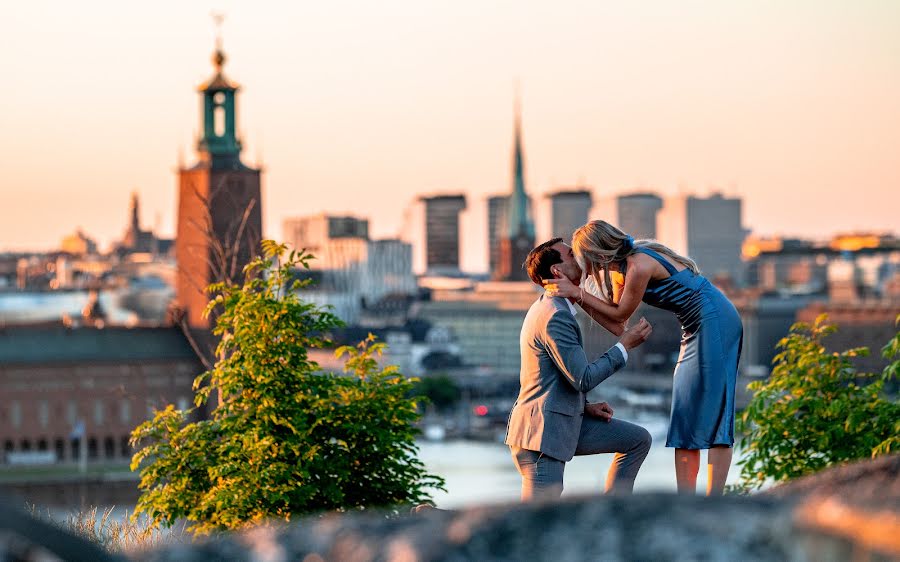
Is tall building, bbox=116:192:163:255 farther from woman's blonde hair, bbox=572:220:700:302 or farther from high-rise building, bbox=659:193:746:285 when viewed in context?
woman's blonde hair, bbox=572:220:700:302

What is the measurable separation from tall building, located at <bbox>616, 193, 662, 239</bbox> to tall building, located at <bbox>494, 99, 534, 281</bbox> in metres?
29.7

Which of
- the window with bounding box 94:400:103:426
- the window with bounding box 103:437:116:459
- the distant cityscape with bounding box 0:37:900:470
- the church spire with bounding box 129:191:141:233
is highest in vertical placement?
the church spire with bounding box 129:191:141:233

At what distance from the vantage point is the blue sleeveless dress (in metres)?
3.34

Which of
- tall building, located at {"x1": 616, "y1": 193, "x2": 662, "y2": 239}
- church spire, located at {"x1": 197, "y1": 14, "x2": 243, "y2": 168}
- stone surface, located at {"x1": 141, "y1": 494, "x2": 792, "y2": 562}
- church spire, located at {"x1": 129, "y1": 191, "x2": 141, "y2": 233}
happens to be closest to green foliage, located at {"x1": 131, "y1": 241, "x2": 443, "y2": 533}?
stone surface, located at {"x1": 141, "y1": 494, "x2": 792, "y2": 562}

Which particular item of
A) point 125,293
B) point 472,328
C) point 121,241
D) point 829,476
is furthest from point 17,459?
point 121,241

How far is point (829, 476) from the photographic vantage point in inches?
49.5

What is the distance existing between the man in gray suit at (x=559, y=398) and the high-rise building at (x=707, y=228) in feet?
482

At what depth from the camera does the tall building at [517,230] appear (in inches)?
4518

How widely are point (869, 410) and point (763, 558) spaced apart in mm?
5026

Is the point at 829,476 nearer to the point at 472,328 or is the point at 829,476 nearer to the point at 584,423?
the point at 584,423

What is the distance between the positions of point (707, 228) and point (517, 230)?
132ft

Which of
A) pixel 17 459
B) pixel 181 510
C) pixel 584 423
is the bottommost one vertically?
pixel 17 459

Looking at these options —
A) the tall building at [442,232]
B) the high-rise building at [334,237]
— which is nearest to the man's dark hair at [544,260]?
the high-rise building at [334,237]

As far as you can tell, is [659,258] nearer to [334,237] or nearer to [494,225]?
[334,237]
